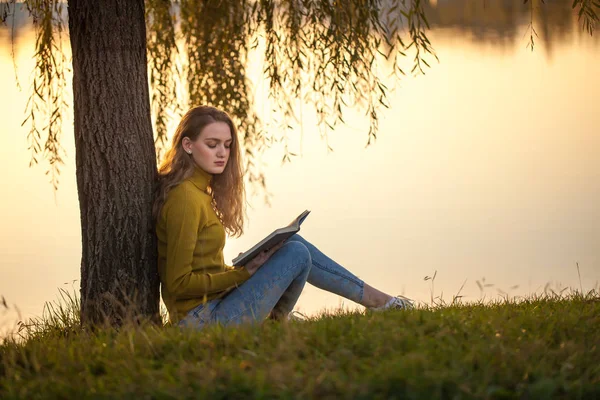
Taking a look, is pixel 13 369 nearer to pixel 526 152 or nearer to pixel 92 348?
pixel 92 348

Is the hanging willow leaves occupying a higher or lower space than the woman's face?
higher

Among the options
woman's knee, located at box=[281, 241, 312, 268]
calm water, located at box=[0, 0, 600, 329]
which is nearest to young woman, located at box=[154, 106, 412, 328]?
woman's knee, located at box=[281, 241, 312, 268]

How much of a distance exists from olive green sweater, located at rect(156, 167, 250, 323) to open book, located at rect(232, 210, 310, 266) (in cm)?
8

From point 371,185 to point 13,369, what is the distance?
6766 mm

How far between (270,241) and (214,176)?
27.5 inches

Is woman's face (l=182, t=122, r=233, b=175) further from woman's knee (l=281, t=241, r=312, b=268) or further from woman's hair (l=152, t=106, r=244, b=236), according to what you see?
woman's knee (l=281, t=241, r=312, b=268)

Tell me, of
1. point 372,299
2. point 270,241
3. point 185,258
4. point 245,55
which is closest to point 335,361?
point 270,241

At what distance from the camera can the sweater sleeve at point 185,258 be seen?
12.7 ft

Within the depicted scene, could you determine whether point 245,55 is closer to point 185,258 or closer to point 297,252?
point 297,252

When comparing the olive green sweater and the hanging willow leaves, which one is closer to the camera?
the olive green sweater

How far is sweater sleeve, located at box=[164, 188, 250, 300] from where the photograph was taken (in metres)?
3.86

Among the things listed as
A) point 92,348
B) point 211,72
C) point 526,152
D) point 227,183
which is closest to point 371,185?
point 526,152

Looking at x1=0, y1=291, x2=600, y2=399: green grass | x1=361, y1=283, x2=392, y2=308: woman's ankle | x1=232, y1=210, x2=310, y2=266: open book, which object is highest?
x1=232, y1=210, x2=310, y2=266: open book

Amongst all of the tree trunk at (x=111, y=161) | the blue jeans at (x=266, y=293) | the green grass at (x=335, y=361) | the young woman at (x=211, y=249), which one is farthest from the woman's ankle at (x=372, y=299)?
the tree trunk at (x=111, y=161)
